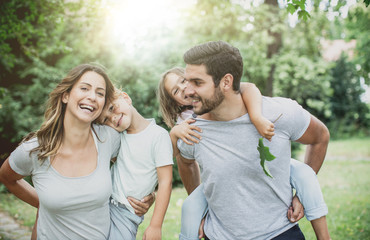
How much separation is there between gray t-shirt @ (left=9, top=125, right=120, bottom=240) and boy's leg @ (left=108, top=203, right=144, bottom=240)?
0.07 m

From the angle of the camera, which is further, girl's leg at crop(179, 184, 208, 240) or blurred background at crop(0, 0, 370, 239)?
blurred background at crop(0, 0, 370, 239)

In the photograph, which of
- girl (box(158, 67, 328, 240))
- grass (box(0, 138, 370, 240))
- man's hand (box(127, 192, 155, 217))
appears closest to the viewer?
girl (box(158, 67, 328, 240))

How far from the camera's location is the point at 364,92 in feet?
82.7

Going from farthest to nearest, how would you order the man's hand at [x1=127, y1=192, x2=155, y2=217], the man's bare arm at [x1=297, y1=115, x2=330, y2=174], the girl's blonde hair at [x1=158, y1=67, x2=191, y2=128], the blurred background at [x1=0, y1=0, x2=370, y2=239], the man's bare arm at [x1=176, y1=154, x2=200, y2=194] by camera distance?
1. the blurred background at [x1=0, y1=0, x2=370, y2=239]
2. the girl's blonde hair at [x1=158, y1=67, x2=191, y2=128]
3. the man's bare arm at [x1=176, y1=154, x2=200, y2=194]
4. the man's bare arm at [x1=297, y1=115, x2=330, y2=174]
5. the man's hand at [x1=127, y1=192, x2=155, y2=217]

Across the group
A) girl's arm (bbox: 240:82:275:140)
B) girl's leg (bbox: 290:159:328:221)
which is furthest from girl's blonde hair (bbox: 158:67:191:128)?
girl's leg (bbox: 290:159:328:221)

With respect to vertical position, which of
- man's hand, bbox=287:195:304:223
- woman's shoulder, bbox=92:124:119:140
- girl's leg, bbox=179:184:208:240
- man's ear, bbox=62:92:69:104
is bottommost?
girl's leg, bbox=179:184:208:240

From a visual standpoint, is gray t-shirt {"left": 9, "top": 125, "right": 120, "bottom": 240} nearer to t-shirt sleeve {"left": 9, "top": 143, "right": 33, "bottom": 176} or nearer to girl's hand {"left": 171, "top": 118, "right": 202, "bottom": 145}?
t-shirt sleeve {"left": 9, "top": 143, "right": 33, "bottom": 176}

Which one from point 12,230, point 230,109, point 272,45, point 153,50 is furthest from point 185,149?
point 272,45

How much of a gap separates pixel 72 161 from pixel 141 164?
54 cm

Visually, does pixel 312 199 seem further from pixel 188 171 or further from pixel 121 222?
pixel 121 222

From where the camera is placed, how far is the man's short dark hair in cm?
261

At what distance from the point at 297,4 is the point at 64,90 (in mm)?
2057

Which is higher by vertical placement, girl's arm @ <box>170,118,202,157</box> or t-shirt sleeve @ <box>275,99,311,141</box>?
t-shirt sleeve @ <box>275,99,311,141</box>

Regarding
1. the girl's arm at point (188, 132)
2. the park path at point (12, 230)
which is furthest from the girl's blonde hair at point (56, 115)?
the park path at point (12, 230)
